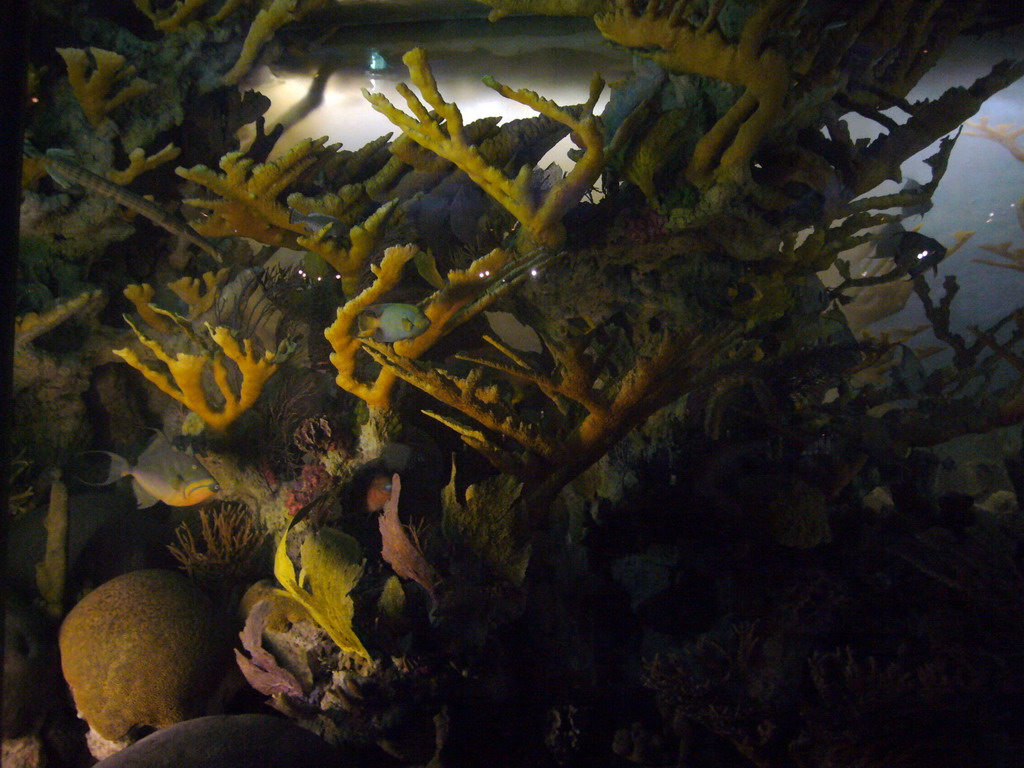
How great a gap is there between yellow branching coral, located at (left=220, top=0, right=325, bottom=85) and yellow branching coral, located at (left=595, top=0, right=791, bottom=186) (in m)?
2.50

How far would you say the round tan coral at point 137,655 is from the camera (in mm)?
2422

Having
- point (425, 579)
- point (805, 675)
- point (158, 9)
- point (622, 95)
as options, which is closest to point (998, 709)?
point (805, 675)

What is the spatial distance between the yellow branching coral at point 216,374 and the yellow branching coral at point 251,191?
2.02ft

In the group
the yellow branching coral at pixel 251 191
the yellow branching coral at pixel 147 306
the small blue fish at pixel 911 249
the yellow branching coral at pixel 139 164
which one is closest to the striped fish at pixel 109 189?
the yellow branching coral at pixel 251 191

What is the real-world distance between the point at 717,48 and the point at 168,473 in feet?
11.3

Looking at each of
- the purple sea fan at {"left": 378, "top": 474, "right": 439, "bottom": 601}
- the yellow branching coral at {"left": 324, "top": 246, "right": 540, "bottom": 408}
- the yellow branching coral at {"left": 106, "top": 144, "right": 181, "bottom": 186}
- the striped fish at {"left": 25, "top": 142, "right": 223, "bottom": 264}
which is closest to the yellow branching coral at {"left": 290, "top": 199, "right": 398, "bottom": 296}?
the yellow branching coral at {"left": 324, "top": 246, "right": 540, "bottom": 408}

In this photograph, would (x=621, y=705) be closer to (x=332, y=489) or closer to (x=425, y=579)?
(x=425, y=579)

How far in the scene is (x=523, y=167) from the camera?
89.5 inches

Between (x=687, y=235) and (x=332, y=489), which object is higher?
(x=687, y=235)

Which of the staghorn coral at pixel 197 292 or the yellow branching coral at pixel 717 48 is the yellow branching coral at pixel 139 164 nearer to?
the staghorn coral at pixel 197 292

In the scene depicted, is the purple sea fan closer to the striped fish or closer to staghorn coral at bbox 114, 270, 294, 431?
staghorn coral at bbox 114, 270, 294, 431

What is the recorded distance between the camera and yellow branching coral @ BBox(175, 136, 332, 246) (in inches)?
105

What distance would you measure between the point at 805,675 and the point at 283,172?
3518mm

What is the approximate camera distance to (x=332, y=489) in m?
2.96
